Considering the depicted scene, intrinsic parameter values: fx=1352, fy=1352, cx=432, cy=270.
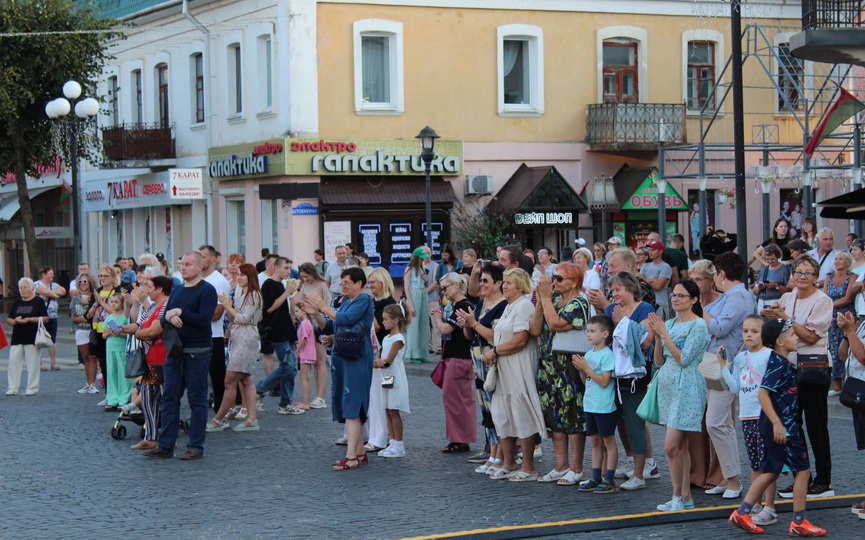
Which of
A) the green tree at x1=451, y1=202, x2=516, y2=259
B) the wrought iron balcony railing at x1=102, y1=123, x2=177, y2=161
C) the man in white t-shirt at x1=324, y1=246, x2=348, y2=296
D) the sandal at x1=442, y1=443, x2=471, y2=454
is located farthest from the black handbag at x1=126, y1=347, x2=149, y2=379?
the wrought iron balcony railing at x1=102, y1=123, x2=177, y2=161

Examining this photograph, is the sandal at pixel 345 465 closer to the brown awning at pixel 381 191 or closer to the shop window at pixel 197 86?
the brown awning at pixel 381 191

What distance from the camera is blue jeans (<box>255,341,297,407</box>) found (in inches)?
599

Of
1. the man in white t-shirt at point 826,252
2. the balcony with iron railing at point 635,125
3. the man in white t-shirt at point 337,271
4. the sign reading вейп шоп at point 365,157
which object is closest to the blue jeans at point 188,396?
the man in white t-shirt at point 826,252

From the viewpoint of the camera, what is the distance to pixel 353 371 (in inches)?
472

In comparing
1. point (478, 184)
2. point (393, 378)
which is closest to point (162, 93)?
point (478, 184)

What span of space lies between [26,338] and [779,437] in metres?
12.8

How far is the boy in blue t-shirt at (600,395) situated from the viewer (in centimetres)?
1023

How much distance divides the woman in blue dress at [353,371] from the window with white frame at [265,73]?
1918 cm

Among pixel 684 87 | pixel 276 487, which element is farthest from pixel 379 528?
pixel 684 87

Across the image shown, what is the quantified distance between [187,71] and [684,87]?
493 inches

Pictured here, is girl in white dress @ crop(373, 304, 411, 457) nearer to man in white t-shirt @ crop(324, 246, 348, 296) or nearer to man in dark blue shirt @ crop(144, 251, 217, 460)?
man in dark blue shirt @ crop(144, 251, 217, 460)

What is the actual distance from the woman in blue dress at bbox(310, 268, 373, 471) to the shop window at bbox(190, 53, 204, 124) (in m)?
23.0

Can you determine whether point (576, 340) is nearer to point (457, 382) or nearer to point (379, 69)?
point (457, 382)

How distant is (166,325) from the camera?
41.0ft
